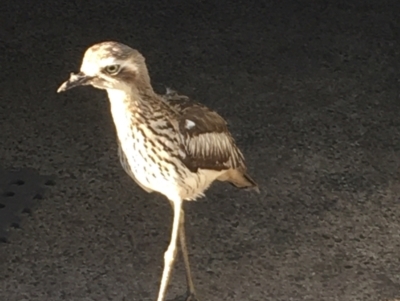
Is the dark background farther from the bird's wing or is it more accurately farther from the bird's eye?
the bird's eye

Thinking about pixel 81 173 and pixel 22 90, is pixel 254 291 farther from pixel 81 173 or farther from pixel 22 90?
pixel 22 90

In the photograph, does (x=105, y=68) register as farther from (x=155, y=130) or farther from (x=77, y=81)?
(x=155, y=130)

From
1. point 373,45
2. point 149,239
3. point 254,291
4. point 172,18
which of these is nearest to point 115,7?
point 172,18

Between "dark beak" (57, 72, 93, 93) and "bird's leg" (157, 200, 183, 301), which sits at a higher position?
"dark beak" (57, 72, 93, 93)

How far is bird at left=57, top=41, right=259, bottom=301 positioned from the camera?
6.31 ft

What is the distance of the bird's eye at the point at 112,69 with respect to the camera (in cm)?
192

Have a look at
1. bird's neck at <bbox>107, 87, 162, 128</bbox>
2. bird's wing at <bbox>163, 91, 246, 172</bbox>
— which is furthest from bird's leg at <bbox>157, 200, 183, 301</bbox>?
bird's neck at <bbox>107, 87, 162, 128</bbox>

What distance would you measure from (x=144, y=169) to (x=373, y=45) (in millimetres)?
1861

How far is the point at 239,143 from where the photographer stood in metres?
3.08

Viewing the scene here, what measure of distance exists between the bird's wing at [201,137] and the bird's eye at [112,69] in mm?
221

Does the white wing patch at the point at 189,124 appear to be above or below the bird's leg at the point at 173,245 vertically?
above

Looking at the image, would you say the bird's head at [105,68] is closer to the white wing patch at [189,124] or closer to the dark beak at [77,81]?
the dark beak at [77,81]

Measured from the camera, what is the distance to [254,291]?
8.16 ft

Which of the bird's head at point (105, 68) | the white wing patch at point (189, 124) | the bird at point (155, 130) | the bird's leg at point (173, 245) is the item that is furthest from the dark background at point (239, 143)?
the bird's head at point (105, 68)
